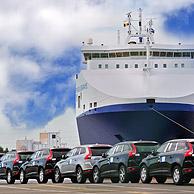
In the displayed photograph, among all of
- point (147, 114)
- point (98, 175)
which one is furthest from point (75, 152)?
point (147, 114)

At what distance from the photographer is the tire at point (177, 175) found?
17.6 m

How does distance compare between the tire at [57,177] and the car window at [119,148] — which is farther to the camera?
the tire at [57,177]

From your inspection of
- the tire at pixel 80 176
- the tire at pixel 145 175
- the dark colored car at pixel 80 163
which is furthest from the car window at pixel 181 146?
the tire at pixel 80 176

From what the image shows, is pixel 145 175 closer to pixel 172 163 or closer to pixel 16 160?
pixel 172 163

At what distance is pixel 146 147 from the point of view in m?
20.2

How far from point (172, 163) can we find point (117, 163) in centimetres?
255

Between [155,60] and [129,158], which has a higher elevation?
[155,60]

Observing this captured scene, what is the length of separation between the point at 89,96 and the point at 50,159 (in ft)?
88.1

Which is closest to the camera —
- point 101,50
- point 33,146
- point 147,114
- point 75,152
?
point 75,152

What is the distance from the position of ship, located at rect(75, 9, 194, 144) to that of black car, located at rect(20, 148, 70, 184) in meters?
22.7

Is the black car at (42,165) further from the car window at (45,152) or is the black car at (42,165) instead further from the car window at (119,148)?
the car window at (119,148)

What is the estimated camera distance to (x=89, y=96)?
1950 inches

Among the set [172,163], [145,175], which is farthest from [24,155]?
[172,163]

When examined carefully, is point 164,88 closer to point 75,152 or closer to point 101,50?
point 101,50
